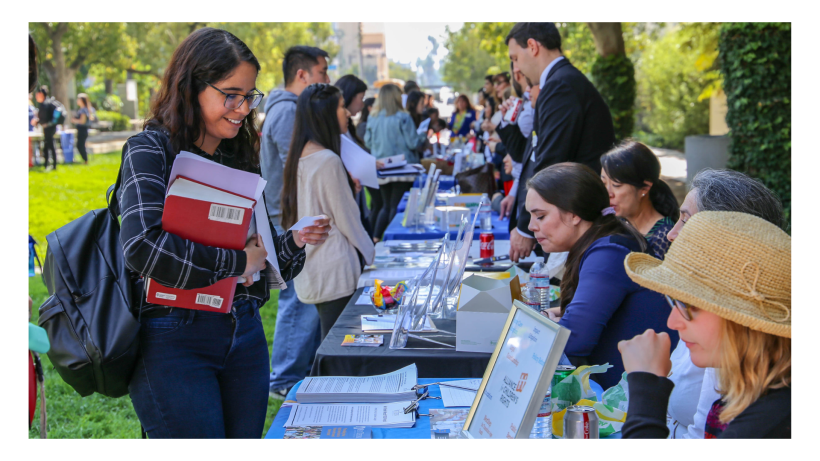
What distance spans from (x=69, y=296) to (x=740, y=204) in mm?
2084

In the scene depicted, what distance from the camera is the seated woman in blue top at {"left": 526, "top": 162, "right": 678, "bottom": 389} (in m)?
2.30

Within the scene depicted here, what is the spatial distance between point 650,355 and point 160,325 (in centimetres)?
117

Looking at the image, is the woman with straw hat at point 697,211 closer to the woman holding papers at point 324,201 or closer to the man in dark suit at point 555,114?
the man in dark suit at point 555,114

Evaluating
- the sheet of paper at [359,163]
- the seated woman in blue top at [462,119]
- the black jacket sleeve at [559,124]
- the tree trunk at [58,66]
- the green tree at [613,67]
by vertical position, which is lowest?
the sheet of paper at [359,163]

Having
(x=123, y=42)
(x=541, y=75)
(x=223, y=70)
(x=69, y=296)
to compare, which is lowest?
(x=69, y=296)

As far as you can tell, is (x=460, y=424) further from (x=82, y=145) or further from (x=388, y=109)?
(x=82, y=145)

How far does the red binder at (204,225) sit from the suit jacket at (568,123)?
2045 millimetres

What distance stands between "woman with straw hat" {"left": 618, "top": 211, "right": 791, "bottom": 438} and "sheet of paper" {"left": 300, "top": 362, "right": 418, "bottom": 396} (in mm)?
739

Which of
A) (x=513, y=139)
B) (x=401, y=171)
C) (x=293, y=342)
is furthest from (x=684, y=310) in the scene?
(x=401, y=171)

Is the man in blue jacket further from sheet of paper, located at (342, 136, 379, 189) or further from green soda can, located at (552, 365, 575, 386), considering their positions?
green soda can, located at (552, 365, 575, 386)

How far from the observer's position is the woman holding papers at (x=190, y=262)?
1.56m

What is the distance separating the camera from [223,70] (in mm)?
1696

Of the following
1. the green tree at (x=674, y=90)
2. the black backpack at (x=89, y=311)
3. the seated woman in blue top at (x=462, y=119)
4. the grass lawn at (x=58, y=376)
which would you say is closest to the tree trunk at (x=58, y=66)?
the grass lawn at (x=58, y=376)

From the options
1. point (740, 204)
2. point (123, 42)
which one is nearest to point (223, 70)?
point (740, 204)
